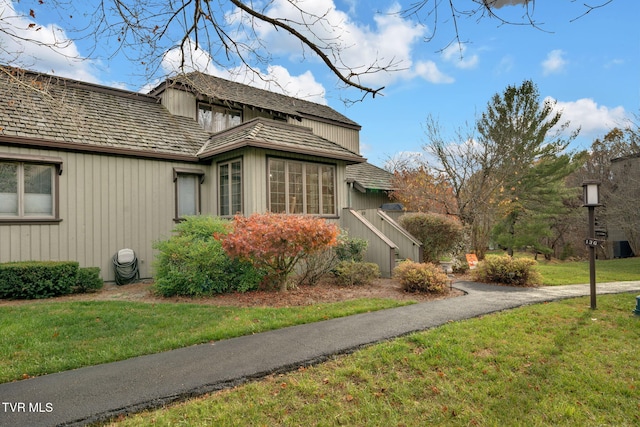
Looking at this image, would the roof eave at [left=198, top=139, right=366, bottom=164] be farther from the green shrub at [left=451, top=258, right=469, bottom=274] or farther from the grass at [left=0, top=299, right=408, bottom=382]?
the grass at [left=0, top=299, right=408, bottom=382]

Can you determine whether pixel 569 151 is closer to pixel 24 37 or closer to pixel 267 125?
pixel 267 125

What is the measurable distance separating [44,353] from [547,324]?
705 centimetres

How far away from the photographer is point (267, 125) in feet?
36.4

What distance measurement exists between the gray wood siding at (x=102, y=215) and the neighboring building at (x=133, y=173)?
0.08ft

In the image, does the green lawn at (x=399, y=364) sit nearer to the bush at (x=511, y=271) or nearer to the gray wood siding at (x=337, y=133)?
the bush at (x=511, y=271)

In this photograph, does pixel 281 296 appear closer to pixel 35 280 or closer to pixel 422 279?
pixel 422 279

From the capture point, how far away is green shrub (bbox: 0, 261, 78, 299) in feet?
24.4

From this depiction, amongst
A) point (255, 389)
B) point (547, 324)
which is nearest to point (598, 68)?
point (547, 324)

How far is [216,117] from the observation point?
1418 centimetres

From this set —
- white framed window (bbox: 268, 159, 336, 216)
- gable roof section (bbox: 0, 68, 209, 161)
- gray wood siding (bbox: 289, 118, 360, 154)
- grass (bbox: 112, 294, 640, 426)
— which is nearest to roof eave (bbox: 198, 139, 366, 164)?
white framed window (bbox: 268, 159, 336, 216)

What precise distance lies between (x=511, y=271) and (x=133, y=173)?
1055cm

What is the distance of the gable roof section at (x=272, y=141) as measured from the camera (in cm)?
993

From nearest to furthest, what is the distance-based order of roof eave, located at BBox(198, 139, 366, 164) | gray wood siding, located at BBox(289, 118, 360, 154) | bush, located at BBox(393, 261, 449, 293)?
bush, located at BBox(393, 261, 449, 293) < roof eave, located at BBox(198, 139, 366, 164) < gray wood siding, located at BBox(289, 118, 360, 154)

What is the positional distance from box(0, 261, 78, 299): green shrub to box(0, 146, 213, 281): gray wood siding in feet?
4.13
